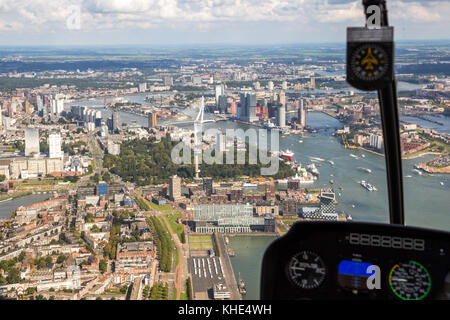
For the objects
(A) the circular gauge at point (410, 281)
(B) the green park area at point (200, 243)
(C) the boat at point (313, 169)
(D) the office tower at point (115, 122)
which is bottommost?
(B) the green park area at point (200, 243)

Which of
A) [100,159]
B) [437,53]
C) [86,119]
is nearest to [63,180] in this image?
[100,159]

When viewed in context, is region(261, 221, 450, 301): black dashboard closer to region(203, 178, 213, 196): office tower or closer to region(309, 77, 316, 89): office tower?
region(203, 178, 213, 196): office tower

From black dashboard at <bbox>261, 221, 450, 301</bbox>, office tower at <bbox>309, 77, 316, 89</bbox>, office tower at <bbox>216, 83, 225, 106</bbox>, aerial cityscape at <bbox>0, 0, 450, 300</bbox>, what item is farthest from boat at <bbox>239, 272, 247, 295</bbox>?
office tower at <bbox>216, 83, 225, 106</bbox>

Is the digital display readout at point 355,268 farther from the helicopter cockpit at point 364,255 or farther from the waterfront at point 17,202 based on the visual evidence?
the waterfront at point 17,202

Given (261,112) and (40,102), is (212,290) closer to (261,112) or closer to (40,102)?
(261,112)

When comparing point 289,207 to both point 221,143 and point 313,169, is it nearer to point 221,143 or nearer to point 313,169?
point 313,169

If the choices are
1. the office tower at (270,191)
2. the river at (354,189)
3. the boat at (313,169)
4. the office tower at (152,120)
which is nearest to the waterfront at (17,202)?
the office tower at (270,191)
